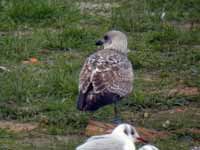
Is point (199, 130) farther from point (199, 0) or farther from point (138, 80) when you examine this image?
point (199, 0)

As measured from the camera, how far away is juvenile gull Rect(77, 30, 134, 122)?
30.1ft

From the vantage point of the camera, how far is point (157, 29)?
42.0ft

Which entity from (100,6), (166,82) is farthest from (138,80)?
(100,6)

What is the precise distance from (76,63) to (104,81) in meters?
2.02

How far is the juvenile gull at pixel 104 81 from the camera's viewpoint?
9164 millimetres

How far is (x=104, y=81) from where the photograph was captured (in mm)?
9344

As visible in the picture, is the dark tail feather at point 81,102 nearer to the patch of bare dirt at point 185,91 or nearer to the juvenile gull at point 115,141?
the juvenile gull at point 115,141

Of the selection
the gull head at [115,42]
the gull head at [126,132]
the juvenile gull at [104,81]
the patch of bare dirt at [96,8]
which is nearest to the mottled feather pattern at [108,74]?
the juvenile gull at [104,81]

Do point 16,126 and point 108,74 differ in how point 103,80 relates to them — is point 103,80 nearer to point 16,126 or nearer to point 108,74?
point 108,74

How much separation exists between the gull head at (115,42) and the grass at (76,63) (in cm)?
45

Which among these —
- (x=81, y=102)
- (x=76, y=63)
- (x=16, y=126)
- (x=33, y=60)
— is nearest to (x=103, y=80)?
(x=81, y=102)

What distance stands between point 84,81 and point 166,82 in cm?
167

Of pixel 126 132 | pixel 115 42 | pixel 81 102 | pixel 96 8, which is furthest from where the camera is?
pixel 96 8

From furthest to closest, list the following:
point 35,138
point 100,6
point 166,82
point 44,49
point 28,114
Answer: point 100,6 < point 44,49 < point 166,82 < point 28,114 < point 35,138
